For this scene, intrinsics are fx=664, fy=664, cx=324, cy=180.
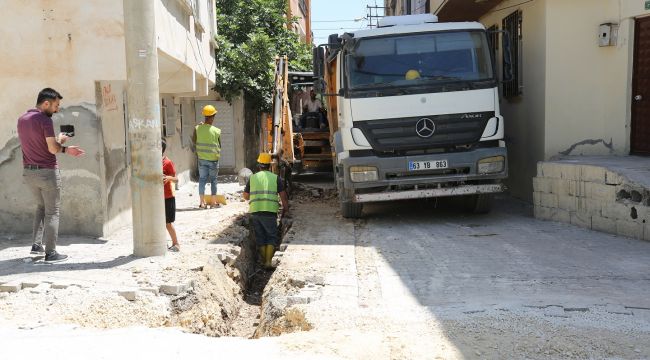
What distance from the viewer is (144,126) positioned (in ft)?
23.0

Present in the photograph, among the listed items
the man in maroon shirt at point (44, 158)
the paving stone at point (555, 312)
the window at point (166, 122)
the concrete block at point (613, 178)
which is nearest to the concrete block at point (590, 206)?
the concrete block at point (613, 178)

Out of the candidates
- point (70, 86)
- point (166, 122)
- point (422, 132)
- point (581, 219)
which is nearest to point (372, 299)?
point (422, 132)

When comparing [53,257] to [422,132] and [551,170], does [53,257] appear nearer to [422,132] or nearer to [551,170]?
[422,132]

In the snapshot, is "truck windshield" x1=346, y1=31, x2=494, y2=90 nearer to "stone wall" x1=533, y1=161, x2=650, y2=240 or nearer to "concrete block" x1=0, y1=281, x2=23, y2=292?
"stone wall" x1=533, y1=161, x2=650, y2=240

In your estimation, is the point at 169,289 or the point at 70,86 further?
the point at 70,86

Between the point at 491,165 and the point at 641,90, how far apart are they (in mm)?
2948

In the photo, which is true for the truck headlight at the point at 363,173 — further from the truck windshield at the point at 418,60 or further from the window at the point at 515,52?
the window at the point at 515,52

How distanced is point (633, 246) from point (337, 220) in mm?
4508

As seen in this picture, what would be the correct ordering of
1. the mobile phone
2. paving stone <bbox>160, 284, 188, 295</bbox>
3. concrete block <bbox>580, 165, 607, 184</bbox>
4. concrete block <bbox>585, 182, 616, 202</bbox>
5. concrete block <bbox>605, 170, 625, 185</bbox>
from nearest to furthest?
paving stone <bbox>160, 284, 188, 295</bbox>
the mobile phone
concrete block <bbox>605, 170, 625, 185</bbox>
concrete block <bbox>585, 182, 616, 202</bbox>
concrete block <bbox>580, 165, 607, 184</bbox>

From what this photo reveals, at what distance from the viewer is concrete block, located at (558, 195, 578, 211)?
9273 millimetres

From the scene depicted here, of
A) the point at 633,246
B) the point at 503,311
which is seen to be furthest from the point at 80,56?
the point at 633,246

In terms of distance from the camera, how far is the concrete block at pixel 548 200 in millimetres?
9648

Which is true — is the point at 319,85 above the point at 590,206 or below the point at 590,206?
above

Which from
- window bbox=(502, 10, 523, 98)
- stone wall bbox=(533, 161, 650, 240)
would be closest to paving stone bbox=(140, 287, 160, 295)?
stone wall bbox=(533, 161, 650, 240)
